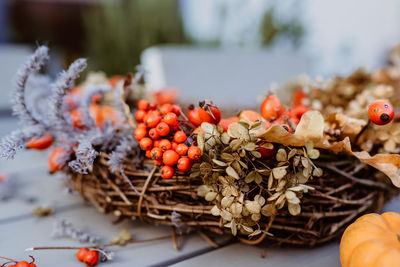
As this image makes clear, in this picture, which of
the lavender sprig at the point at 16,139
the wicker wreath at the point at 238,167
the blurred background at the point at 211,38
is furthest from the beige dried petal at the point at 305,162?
the blurred background at the point at 211,38

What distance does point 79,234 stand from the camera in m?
0.61

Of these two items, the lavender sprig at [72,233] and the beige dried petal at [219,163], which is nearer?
the beige dried petal at [219,163]

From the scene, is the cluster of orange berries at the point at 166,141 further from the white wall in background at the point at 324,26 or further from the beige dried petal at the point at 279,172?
the white wall in background at the point at 324,26

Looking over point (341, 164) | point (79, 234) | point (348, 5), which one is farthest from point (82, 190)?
point (348, 5)

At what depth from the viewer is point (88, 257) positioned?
1.66 ft

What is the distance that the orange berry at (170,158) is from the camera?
47 cm

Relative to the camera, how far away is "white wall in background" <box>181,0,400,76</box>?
99.0 inches

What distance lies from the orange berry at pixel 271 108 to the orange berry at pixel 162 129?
0.20 m

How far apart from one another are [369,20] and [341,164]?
Result: 144 inches

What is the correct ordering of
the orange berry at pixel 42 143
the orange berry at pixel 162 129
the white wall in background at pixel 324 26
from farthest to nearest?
1. the white wall in background at pixel 324 26
2. the orange berry at pixel 42 143
3. the orange berry at pixel 162 129

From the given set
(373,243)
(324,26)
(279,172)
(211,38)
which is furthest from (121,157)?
(324,26)

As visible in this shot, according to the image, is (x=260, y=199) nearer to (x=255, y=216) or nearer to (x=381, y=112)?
(x=255, y=216)

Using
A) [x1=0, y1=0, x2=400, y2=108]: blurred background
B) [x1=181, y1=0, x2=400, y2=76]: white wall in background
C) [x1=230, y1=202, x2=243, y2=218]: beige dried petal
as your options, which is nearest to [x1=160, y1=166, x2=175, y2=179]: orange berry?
[x1=230, y1=202, x2=243, y2=218]: beige dried petal

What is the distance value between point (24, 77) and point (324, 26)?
10.2ft
